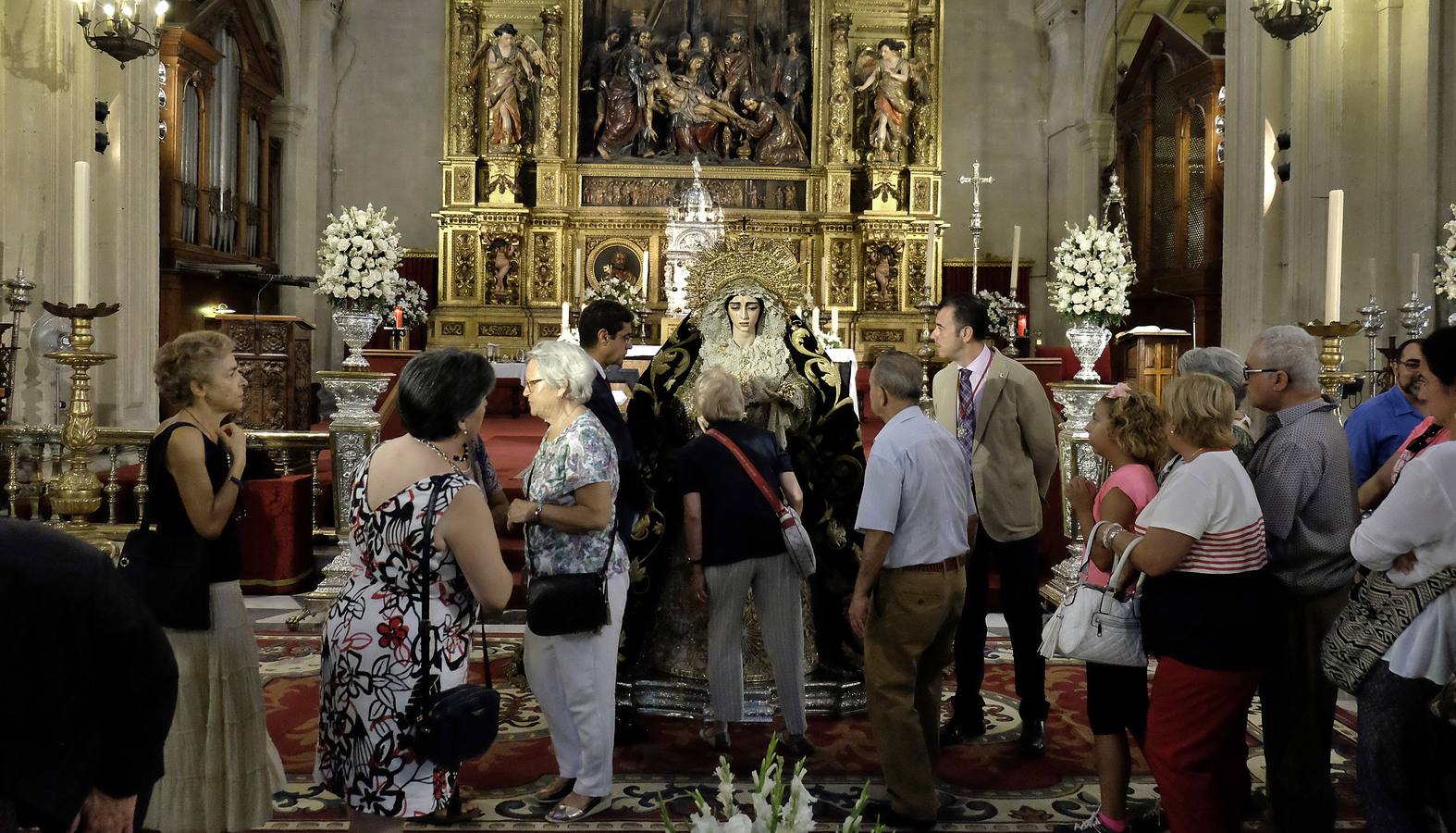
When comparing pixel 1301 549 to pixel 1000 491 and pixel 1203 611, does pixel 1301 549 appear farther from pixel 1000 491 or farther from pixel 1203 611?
pixel 1000 491

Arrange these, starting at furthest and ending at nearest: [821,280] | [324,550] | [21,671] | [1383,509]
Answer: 1. [821,280]
2. [324,550]
3. [1383,509]
4. [21,671]

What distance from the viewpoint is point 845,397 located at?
4914mm

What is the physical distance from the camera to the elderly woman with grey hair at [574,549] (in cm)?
361

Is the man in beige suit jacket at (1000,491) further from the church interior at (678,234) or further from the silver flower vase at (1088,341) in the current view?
the silver flower vase at (1088,341)

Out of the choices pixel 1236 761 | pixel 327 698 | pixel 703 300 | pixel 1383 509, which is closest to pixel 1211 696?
pixel 1236 761

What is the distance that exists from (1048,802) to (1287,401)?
156 cm

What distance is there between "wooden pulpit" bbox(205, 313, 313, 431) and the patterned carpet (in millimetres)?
6192

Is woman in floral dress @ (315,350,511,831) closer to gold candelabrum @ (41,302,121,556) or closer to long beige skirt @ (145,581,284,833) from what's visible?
long beige skirt @ (145,581,284,833)

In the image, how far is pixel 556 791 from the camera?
3.96m

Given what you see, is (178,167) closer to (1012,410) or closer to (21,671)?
(1012,410)

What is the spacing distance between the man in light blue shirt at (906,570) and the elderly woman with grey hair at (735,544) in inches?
24.6

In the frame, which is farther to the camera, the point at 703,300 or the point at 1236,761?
the point at 703,300

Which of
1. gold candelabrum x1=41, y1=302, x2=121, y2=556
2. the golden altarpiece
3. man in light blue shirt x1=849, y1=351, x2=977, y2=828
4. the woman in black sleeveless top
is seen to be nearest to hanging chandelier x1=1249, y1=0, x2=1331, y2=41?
man in light blue shirt x1=849, y1=351, x2=977, y2=828

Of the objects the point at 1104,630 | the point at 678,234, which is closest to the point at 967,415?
the point at 1104,630
